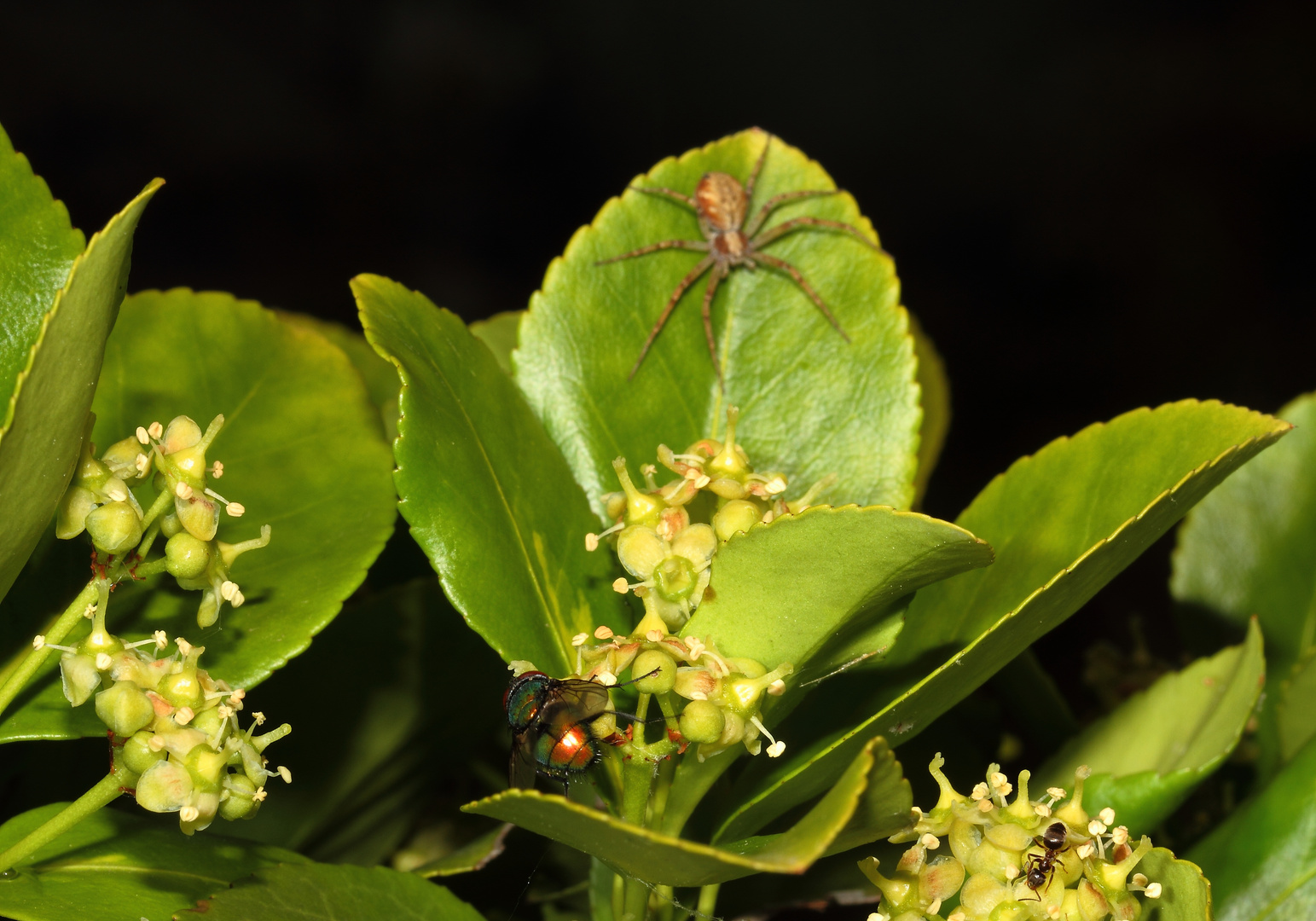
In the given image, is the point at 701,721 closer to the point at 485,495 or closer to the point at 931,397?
the point at 485,495

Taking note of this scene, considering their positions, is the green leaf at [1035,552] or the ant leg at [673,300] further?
the ant leg at [673,300]

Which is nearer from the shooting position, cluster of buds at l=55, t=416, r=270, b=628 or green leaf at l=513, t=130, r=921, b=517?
cluster of buds at l=55, t=416, r=270, b=628

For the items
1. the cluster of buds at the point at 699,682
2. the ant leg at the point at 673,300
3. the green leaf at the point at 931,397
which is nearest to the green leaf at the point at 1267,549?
the green leaf at the point at 931,397

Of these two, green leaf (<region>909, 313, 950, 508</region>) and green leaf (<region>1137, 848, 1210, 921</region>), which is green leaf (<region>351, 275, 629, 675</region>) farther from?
green leaf (<region>909, 313, 950, 508</region>)

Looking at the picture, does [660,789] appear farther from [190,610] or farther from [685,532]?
[190,610]

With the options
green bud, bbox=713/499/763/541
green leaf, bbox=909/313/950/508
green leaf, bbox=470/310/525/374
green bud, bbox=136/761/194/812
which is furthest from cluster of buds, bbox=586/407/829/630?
green leaf, bbox=909/313/950/508

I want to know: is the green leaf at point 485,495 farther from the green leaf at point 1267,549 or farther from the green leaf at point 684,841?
the green leaf at point 1267,549
